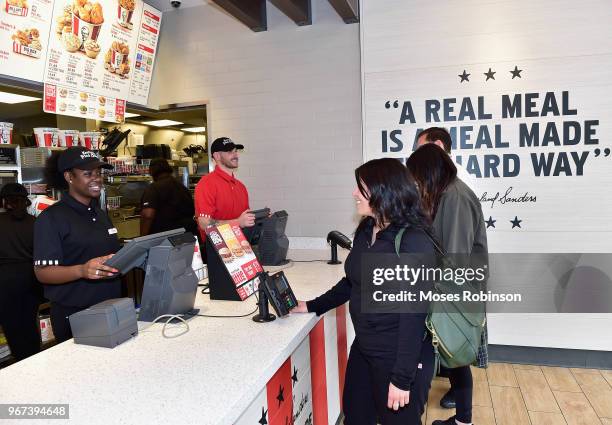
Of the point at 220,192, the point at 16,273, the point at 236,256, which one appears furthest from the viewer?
the point at 16,273

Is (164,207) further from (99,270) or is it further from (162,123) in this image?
(162,123)

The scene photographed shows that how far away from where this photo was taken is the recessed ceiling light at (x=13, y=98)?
468 cm

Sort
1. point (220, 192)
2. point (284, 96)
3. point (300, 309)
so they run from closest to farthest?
point (300, 309) → point (220, 192) → point (284, 96)

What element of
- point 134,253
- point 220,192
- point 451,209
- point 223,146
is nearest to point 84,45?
point 223,146

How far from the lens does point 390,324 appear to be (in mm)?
1644

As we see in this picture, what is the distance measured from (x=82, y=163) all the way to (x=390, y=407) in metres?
1.76

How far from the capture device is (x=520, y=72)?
11.4 ft

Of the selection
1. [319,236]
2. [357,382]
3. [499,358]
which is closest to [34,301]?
[319,236]

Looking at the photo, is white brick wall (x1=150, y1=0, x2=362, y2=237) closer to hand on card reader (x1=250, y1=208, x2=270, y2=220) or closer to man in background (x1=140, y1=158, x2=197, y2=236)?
man in background (x1=140, y1=158, x2=197, y2=236)

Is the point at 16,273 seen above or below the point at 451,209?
below

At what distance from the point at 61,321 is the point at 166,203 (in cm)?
213

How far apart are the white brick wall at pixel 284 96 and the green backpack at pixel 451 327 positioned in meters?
2.37

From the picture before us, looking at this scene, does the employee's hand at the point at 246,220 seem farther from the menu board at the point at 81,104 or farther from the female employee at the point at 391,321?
the menu board at the point at 81,104
